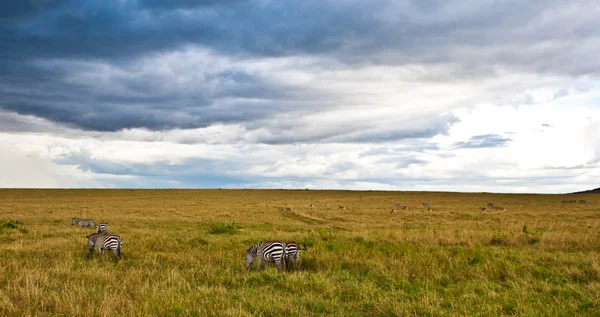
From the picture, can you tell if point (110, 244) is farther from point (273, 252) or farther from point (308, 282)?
point (308, 282)

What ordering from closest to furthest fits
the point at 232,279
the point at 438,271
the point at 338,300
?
1. the point at 338,300
2. the point at 232,279
3. the point at 438,271

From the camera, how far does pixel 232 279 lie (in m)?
11.1

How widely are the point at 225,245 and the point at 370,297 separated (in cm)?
999

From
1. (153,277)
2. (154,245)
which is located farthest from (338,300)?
(154,245)

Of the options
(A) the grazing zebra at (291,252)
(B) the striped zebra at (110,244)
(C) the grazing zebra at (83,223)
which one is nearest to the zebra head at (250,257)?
(A) the grazing zebra at (291,252)

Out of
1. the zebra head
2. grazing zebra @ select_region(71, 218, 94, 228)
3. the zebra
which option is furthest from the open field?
grazing zebra @ select_region(71, 218, 94, 228)

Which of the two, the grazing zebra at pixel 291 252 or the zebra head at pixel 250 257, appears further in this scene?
the zebra head at pixel 250 257

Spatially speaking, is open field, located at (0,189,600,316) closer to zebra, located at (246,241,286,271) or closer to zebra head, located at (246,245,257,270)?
zebra head, located at (246,245,257,270)

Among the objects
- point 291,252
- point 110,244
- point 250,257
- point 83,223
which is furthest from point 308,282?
point 83,223

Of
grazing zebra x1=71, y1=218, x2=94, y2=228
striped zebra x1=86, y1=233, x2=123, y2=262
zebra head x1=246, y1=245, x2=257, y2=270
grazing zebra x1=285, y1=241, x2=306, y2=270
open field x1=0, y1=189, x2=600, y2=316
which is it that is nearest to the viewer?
open field x1=0, y1=189, x2=600, y2=316

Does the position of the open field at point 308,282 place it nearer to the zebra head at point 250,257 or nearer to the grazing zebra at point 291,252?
the zebra head at point 250,257

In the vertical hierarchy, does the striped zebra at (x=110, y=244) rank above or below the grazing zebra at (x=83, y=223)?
above

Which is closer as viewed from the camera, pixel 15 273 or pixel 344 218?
pixel 15 273

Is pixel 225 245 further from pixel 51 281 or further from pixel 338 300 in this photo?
pixel 338 300
